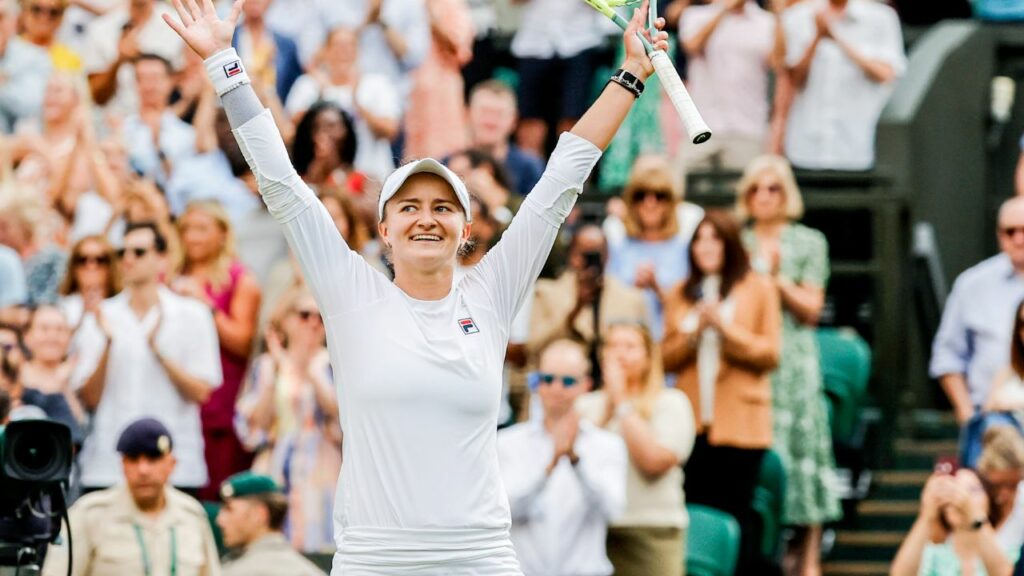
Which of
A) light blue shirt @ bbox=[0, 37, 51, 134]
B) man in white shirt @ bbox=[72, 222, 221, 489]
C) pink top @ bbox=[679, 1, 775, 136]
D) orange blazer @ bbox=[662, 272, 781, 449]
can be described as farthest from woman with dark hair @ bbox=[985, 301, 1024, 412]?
light blue shirt @ bbox=[0, 37, 51, 134]

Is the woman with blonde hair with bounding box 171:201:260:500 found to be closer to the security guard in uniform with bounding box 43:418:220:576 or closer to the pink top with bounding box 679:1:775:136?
the security guard in uniform with bounding box 43:418:220:576

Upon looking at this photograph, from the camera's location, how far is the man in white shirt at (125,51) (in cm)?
1367

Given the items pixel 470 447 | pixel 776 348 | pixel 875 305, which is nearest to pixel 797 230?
pixel 776 348

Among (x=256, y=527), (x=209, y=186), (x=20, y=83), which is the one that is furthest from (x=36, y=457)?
(x=20, y=83)

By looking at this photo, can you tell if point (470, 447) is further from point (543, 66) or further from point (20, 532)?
point (543, 66)

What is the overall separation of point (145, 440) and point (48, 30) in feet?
18.4

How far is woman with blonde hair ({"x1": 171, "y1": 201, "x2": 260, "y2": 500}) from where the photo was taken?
1062cm

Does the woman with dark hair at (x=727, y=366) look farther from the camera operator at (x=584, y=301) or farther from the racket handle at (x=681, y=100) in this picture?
the racket handle at (x=681, y=100)

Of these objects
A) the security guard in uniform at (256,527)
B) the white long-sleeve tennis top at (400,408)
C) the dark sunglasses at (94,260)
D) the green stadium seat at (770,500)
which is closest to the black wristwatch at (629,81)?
the white long-sleeve tennis top at (400,408)

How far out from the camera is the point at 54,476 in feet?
23.1

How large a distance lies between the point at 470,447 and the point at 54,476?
2.18 m

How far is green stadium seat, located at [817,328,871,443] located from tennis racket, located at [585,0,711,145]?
6.31m

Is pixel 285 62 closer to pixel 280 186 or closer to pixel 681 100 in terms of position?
pixel 280 186

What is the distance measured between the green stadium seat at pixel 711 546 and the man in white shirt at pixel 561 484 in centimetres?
88
